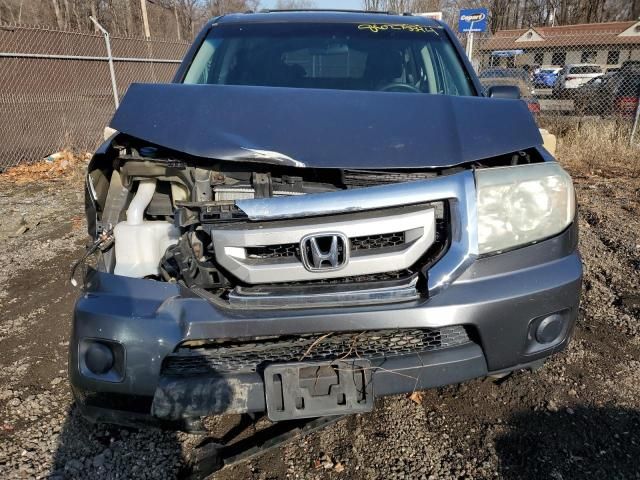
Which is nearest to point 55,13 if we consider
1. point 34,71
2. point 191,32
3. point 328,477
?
point 191,32

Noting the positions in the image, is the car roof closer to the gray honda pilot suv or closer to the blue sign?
the gray honda pilot suv

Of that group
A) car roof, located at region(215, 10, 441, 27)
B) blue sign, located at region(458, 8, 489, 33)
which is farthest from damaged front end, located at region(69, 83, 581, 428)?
blue sign, located at region(458, 8, 489, 33)

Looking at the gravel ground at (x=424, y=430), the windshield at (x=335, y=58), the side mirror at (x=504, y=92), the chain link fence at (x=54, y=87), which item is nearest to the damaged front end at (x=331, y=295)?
the gravel ground at (x=424, y=430)

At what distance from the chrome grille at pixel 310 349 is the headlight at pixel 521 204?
0.39 metres

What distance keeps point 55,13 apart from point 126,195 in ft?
90.9

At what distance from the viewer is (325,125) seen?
2029mm

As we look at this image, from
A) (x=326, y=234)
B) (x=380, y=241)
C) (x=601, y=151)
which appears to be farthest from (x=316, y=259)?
(x=601, y=151)

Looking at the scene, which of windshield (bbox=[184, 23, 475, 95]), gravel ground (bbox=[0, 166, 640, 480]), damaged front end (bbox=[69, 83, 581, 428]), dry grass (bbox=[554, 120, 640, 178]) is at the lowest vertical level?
dry grass (bbox=[554, 120, 640, 178])

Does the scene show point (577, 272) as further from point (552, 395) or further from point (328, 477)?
point (328, 477)

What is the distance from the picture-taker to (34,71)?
28.7 ft

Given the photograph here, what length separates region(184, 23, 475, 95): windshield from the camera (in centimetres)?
314

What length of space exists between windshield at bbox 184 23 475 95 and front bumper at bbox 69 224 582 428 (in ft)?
5.62

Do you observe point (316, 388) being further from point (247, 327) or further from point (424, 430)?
point (424, 430)

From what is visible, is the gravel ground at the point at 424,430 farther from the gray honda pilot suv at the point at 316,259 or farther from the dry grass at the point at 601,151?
the dry grass at the point at 601,151
